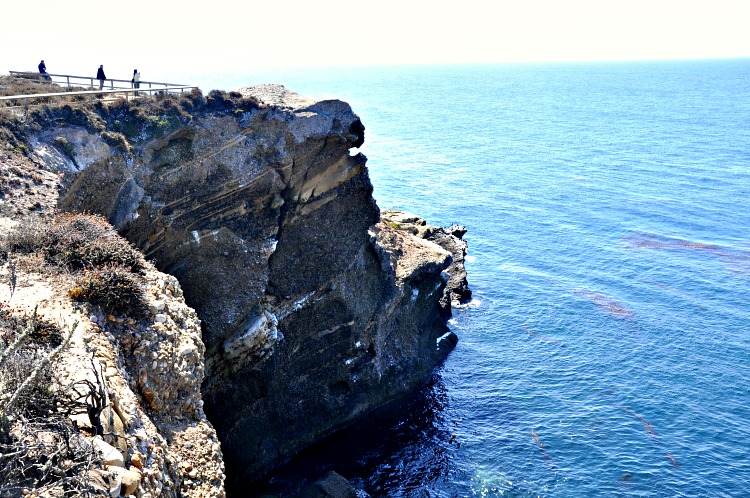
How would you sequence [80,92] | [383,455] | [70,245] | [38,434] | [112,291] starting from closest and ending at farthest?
[38,434] < [112,291] < [70,245] < [80,92] < [383,455]

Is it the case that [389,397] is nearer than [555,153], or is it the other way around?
[389,397]

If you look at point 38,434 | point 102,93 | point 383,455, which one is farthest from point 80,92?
point 383,455

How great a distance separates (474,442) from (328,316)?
41.1 ft

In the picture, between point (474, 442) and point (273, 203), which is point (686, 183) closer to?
point (474, 442)

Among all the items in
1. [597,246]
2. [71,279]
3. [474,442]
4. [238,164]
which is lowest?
[474,442]

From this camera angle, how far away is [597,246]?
72625 mm

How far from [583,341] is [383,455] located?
21625mm

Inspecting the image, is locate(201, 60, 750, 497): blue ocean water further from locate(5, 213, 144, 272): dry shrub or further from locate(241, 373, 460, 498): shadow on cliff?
locate(5, 213, 144, 272): dry shrub

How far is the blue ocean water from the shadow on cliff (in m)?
0.13

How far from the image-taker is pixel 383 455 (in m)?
40.7

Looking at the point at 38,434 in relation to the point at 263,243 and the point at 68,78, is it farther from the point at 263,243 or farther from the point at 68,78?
the point at 68,78

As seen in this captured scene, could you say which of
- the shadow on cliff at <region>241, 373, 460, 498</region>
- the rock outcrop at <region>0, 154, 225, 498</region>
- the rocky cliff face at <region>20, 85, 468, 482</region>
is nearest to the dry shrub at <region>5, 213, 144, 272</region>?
the rock outcrop at <region>0, 154, 225, 498</region>

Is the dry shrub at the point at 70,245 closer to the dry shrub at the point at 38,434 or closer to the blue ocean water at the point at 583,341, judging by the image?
the dry shrub at the point at 38,434

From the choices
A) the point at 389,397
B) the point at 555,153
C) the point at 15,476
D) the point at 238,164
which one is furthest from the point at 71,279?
the point at 555,153
